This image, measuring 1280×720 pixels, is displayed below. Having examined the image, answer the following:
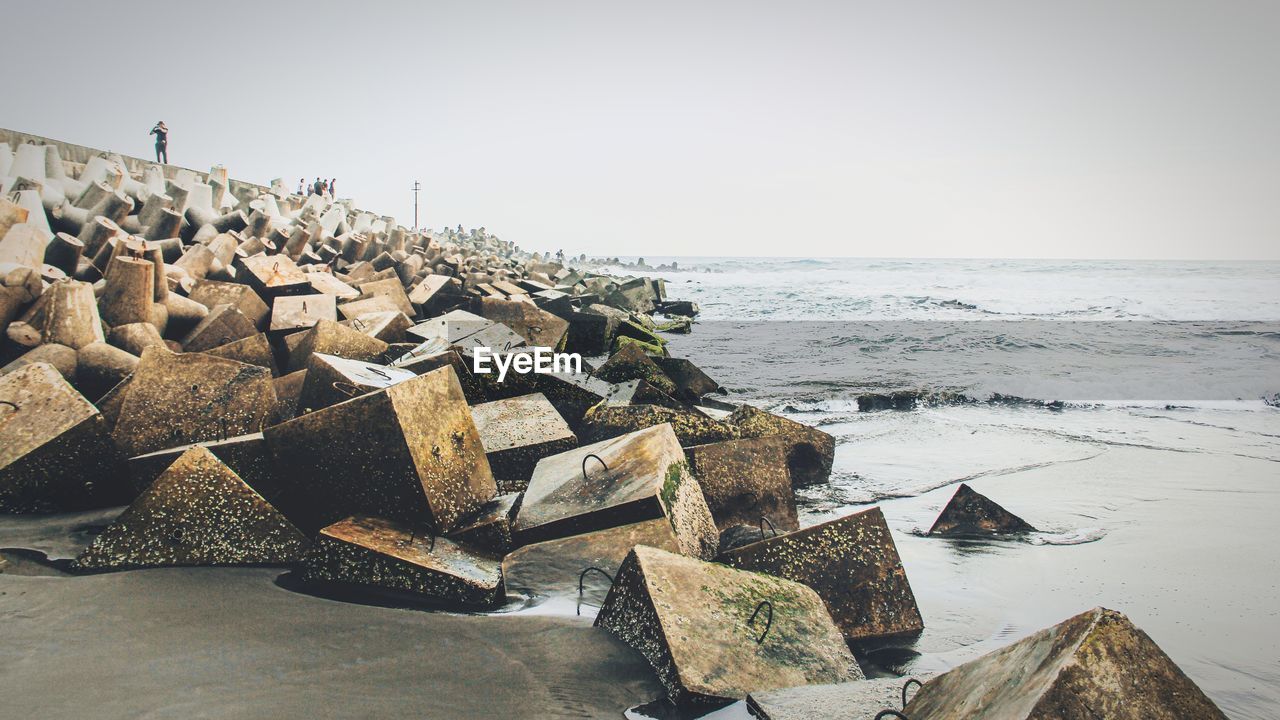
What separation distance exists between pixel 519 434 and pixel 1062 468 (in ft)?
13.8

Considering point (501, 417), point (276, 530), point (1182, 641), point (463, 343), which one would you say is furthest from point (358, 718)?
point (463, 343)

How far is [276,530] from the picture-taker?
2.88m

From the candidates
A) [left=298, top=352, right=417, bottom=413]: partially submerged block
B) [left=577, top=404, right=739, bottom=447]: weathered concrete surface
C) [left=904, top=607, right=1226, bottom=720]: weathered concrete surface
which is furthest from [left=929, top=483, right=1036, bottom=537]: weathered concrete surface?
[left=298, top=352, right=417, bottom=413]: partially submerged block

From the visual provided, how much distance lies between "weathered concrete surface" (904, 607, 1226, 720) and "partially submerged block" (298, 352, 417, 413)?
8.96 feet

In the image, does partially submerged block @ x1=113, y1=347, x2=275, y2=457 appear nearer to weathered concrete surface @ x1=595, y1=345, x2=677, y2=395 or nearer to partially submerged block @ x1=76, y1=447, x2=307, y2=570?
partially submerged block @ x1=76, y1=447, x2=307, y2=570

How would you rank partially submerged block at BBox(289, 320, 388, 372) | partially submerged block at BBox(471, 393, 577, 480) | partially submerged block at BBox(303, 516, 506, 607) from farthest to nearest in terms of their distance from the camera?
partially submerged block at BBox(289, 320, 388, 372), partially submerged block at BBox(471, 393, 577, 480), partially submerged block at BBox(303, 516, 506, 607)

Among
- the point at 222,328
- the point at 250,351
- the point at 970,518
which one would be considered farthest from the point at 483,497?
the point at 222,328

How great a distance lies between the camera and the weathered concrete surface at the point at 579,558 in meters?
2.71

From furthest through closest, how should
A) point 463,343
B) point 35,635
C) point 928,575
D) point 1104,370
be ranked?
point 1104,370
point 463,343
point 928,575
point 35,635

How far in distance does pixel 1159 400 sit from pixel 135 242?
1075 cm

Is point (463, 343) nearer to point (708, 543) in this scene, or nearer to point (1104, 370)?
point (708, 543)

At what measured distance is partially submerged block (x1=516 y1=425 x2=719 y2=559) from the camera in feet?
9.15

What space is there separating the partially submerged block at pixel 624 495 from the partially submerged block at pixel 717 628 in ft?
1.23

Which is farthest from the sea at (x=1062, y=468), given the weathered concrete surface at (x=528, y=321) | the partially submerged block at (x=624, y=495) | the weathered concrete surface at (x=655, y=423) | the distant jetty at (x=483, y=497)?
the weathered concrete surface at (x=528, y=321)
